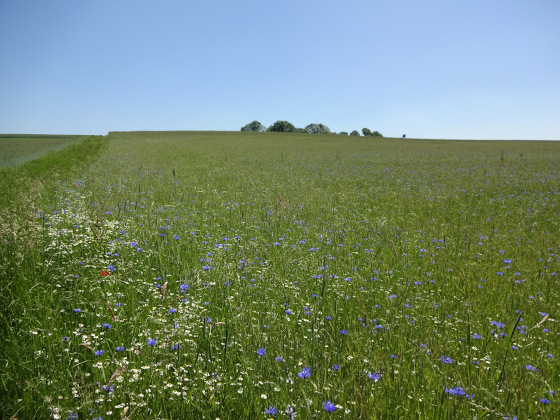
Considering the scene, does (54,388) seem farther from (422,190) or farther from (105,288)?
(422,190)

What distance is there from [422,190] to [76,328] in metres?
9.50

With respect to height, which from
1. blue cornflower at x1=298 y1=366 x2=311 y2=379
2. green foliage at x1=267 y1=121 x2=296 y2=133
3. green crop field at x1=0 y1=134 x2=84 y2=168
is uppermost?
green foliage at x1=267 y1=121 x2=296 y2=133

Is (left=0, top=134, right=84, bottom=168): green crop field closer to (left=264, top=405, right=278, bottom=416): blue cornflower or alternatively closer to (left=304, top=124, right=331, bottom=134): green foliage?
(left=264, top=405, right=278, bottom=416): blue cornflower

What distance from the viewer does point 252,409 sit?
82.9 inches

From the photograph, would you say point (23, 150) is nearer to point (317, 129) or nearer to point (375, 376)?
point (375, 376)

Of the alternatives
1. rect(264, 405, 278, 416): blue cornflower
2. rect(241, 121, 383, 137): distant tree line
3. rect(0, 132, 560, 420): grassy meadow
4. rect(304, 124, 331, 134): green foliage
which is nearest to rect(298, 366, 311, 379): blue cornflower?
rect(0, 132, 560, 420): grassy meadow

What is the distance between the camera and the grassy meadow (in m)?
2.10

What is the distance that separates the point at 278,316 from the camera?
10.2 ft

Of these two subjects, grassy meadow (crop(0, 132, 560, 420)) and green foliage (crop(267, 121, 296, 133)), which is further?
green foliage (crop(267, 121, 296, 133))

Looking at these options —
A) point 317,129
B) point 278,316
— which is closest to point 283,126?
point 317,129

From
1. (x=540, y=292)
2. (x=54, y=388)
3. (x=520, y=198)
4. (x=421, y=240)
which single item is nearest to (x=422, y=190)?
(x=520, y=198)

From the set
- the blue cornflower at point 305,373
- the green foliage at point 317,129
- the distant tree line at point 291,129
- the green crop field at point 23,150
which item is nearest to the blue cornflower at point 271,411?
the blue cornflower at point 305,373

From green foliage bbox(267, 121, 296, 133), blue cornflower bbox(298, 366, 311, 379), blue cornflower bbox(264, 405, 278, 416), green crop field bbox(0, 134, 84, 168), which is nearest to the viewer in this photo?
blue cornflower bbox(264, 405, 278, 416)

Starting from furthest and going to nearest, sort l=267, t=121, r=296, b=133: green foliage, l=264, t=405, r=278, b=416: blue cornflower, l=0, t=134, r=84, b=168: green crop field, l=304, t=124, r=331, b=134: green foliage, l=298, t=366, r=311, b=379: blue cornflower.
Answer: l=304, t=124, r=331, b=134: green foliage → l=267, t=121, r=296, b=133: green foliage → l=0, t=134, r=84, b=168: green crop field → l=298, t=366, r=311, b=379: blue cornflower → l=264, t=405, r=278, b=416: blue cornflower
